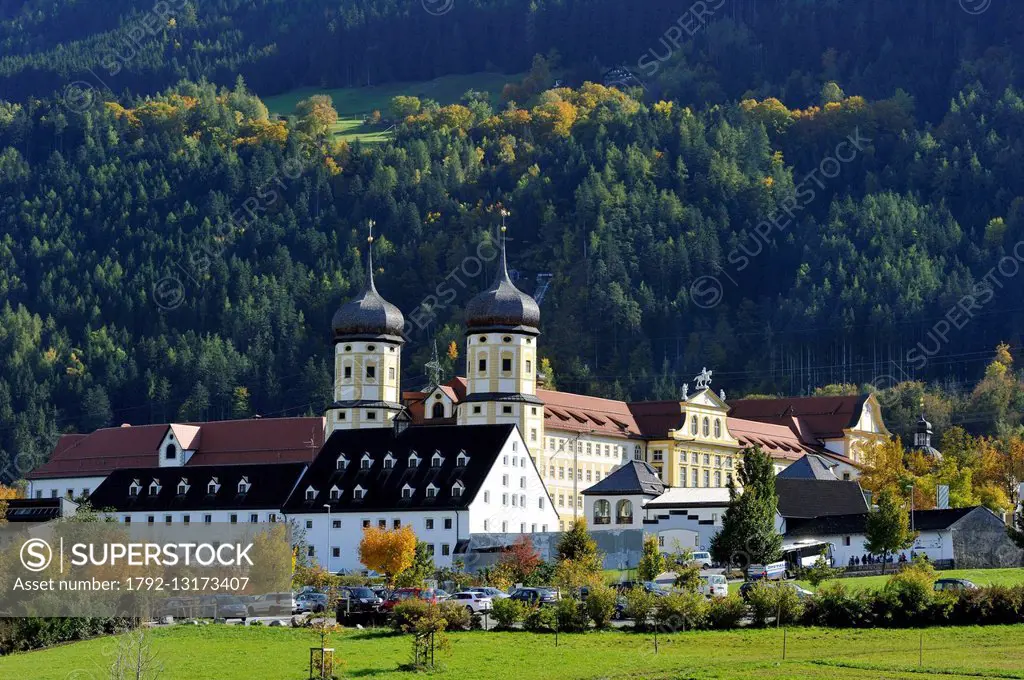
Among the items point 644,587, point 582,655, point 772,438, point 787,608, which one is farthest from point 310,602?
point 772,438

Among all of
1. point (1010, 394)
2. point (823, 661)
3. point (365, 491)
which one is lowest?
point (823, 661)

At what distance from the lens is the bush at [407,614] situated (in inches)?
2527

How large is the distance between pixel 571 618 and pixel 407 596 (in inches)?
342

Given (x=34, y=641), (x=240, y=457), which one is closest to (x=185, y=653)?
(x=34, y=641)

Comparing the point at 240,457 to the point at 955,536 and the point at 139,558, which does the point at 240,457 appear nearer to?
the point at 955,536

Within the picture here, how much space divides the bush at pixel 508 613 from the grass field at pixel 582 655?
120 cm

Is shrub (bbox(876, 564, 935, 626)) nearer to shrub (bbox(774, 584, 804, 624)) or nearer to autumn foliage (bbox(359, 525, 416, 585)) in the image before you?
shrub (bbox(774, 584, 804, 624))

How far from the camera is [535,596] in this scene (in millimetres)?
71812

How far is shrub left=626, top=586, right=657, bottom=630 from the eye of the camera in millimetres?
65062

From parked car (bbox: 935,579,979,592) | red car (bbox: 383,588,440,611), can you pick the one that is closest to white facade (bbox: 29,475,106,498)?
red car (bbox: 383,588,440,611)

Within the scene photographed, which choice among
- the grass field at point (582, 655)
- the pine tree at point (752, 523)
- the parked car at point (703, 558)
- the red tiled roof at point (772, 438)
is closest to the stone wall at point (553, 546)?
the parked car at point (703, 558)

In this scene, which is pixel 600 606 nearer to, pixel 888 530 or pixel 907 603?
pixel 907 603

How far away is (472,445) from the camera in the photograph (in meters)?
108

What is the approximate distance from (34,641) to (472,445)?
45.7 metres
